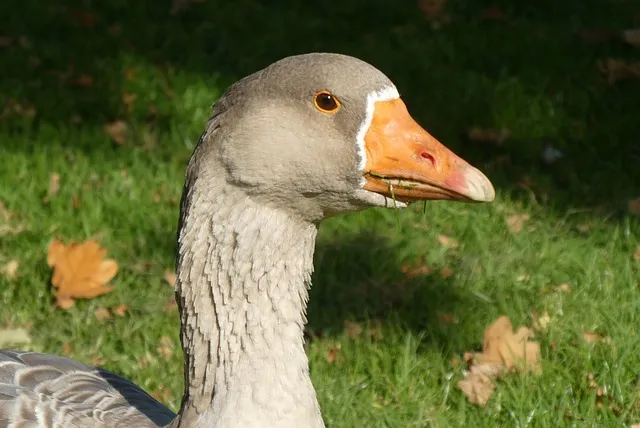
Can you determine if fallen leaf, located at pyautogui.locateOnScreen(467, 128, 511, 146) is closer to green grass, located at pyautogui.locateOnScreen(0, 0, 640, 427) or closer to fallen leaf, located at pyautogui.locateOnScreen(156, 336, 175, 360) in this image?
green grass, located at pyautogui.locateOnScreen(0, 0, 640, 427)

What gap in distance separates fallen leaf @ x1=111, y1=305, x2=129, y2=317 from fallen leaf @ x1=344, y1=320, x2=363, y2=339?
1.00 metres

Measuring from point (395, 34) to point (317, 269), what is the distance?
116 inches

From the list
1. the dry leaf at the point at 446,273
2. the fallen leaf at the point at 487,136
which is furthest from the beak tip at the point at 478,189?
the fallen leaf at the point at 487,136

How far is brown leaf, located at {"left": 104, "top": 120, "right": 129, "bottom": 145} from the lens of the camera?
6.55 meters

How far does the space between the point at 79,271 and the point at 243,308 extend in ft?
7.10


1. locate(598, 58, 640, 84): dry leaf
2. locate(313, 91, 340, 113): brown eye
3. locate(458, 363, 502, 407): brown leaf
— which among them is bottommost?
locate(458, 363, 502, 407): brown leaf

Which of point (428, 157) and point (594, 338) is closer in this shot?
point (428, 157)

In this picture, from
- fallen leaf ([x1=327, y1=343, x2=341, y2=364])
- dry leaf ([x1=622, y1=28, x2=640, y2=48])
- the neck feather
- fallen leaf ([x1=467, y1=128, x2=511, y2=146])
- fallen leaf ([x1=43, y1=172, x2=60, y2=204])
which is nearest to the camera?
the neck feather

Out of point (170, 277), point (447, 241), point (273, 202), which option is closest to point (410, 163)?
point (273, 202)

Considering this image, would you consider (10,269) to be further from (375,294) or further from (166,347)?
(375,294)

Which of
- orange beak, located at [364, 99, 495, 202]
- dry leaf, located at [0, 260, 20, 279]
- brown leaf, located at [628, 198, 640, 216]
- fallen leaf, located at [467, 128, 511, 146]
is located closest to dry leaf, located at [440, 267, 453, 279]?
brown leaf, located at [628, 198, 640, 216]

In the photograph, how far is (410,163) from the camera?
2.95 meters

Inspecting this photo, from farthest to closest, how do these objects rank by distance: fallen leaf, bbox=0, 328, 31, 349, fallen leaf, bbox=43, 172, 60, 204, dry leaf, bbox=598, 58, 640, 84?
dry leaf, bbox=598, 58, 640, 84
fallen leaf, bbox=43, 172, 60, 204
fallen leaf, bbox=0, 328, 31, 349

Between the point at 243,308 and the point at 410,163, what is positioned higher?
the point at 410,163
